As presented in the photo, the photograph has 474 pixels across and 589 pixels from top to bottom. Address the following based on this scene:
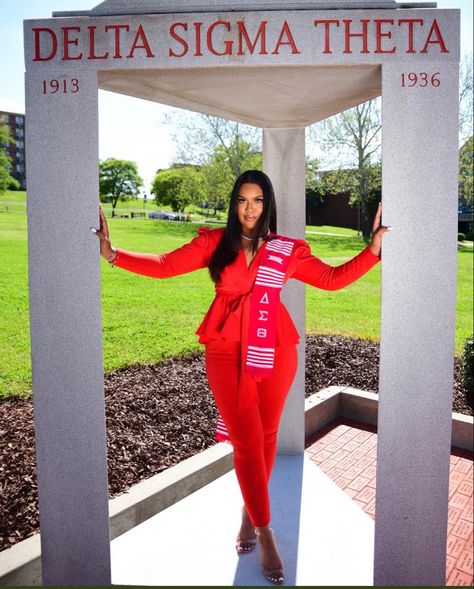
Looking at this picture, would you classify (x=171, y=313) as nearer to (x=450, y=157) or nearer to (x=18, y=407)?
(x=18, y=407)

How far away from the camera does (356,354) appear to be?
7.65 m

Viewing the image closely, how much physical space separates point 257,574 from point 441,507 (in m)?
1.18

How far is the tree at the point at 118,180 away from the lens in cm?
4978

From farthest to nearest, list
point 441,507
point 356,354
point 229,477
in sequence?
point 356,354, point 229,477, point 441,507

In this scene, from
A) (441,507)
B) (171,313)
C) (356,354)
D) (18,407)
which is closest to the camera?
(441,507)

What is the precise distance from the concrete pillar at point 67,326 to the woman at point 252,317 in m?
0.35

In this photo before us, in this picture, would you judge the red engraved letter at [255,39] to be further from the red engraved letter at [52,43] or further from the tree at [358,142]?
the tree at [358,142]

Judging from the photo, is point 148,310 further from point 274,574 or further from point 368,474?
point 274,574

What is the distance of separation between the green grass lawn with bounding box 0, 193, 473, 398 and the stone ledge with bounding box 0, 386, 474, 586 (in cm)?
260

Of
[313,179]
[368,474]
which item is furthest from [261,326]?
[313,179]

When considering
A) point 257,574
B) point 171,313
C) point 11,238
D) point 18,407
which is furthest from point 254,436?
point 11,238

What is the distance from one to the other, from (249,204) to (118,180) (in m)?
49.0

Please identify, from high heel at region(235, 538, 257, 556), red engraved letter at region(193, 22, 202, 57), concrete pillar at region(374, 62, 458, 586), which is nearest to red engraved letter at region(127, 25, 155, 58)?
red engraved letter at region(193, 22, 202, 57)

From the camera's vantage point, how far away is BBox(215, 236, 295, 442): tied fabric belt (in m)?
3.07
